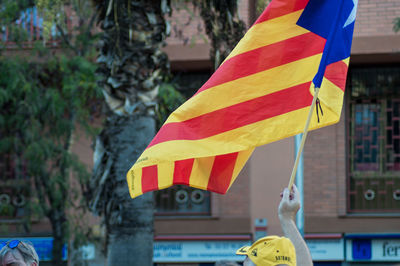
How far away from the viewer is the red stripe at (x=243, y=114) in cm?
478

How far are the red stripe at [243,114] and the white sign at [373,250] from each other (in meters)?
10.0

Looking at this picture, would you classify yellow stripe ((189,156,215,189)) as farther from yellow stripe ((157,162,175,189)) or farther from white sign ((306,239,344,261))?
white sign ((306,239,344,261))

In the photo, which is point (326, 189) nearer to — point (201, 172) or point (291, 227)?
point (201, 172)

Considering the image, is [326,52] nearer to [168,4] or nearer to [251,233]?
[168,4]

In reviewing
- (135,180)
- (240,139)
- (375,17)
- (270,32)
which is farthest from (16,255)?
(375,17)

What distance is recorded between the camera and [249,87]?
494 cm

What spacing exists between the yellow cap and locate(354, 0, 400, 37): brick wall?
36.5ft

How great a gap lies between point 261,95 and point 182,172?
2.63 feet

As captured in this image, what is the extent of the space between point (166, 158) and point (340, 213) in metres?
10.7

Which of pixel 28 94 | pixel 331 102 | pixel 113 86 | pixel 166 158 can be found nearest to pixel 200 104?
pixel 166 158

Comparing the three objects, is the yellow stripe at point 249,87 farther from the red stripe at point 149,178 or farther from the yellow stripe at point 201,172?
the red stripe at point 149,178

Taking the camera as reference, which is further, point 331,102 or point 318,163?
point 318,163

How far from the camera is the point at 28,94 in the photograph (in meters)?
12.9

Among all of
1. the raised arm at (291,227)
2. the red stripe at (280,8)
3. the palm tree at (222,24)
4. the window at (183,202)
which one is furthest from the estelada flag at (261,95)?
the window at (183,202)
